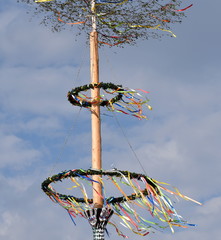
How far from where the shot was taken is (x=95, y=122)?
23.7 meters

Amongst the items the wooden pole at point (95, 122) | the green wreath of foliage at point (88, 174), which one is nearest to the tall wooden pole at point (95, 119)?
the wooden pole at point (95, 122)

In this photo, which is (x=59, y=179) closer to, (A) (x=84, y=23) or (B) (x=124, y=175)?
(B) (x=124, y=175)

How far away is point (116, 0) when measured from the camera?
25.0m

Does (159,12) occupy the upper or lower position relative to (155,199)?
upper

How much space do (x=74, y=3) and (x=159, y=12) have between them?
10.9ft

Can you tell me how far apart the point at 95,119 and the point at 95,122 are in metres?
0.13

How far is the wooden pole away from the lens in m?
22.7

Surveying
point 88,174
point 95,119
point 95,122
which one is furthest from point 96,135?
point 88,174

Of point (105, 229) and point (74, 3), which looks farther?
point (74, 3)

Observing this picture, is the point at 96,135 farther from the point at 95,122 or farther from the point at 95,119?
the point at 95,119

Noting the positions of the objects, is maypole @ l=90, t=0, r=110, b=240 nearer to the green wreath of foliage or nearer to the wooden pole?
the wooden pole

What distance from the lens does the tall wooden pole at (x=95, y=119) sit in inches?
893

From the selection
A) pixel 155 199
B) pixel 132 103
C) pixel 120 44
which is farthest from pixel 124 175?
→ pixel 120 44

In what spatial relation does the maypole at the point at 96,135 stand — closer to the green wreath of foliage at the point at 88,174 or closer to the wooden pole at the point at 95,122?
the wooden pole at the point at 95,122
